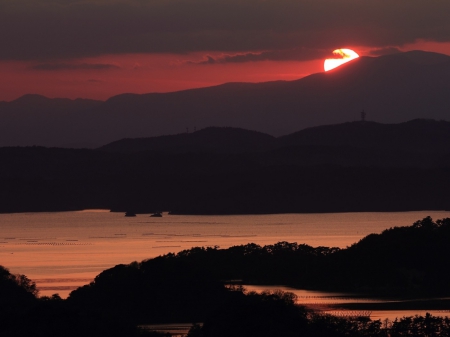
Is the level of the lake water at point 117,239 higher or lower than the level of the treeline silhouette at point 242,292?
higher

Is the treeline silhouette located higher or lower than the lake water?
lower

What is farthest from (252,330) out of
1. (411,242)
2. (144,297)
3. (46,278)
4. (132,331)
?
(46,278)

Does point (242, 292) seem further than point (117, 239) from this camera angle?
No

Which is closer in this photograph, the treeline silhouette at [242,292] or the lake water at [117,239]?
the treeline silhouette at [242,292]

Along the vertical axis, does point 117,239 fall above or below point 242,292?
above

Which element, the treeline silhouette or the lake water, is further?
the lake water
